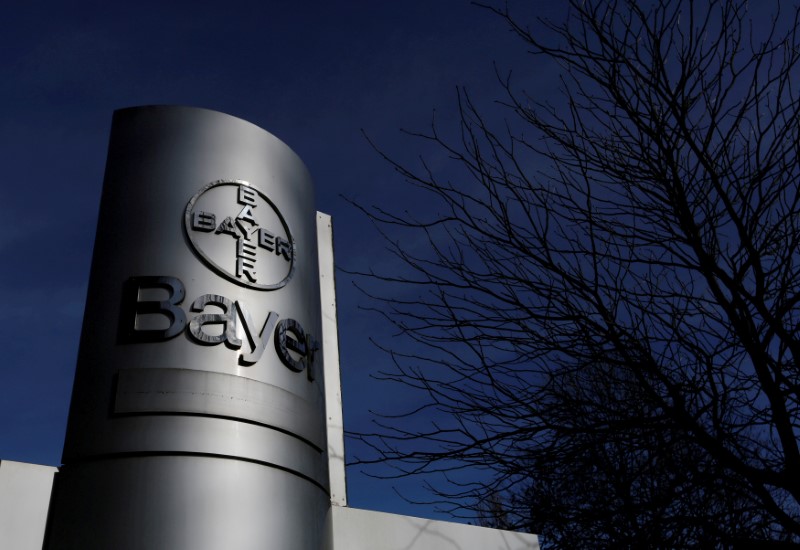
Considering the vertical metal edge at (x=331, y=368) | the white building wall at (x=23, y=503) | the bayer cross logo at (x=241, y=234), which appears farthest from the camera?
the vertical metal edge at (x=331, y=368)

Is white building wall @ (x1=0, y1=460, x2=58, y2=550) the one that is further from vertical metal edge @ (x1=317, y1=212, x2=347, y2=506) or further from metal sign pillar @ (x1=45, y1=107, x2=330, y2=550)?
vertical metal edge @ (x1=317, y1=212, x2=347, y2=506)

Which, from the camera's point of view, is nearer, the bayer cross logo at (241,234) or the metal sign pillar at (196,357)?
the metal sign pillar at (196,357)

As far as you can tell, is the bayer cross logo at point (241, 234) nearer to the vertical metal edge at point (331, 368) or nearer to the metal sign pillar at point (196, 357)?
the metal sign pillar at point (196, 357)

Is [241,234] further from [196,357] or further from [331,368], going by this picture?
[331,368]

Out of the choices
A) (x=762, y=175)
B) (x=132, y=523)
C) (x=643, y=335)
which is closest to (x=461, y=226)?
(x=643, y=335)

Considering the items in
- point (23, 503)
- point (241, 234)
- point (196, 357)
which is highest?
point (241, 234)

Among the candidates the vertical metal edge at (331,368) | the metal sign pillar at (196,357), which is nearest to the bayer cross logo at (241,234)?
the metal sign pillar at (196,357)

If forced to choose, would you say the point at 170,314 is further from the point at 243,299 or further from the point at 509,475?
the point at 509,475

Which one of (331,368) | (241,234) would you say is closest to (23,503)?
(241,234)

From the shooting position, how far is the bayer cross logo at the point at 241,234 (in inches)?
188

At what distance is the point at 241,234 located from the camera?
493 cm

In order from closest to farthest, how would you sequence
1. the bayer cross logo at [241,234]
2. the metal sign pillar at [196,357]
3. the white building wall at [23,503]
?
the white building wall at [23,503] → the metal sign pillar at [196,357] → the bayer cross logo at [241,234]

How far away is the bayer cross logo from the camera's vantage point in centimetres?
477

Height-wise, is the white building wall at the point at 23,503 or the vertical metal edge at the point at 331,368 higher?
the vertical metal edge at the point at 331,368
